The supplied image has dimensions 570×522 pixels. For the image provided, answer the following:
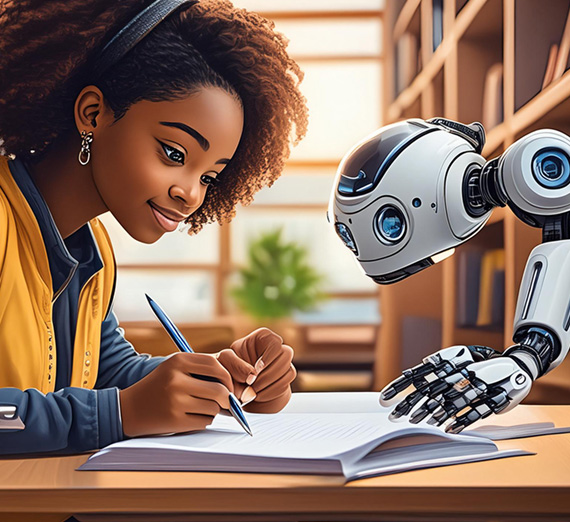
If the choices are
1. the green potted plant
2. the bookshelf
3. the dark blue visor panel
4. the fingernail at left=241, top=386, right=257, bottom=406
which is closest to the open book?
the fingernail at left=241, top=386, right=257, bottom=406

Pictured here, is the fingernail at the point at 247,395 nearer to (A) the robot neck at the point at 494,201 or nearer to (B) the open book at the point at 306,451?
(B) the open book at the point at 306,451

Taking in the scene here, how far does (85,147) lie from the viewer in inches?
29.3

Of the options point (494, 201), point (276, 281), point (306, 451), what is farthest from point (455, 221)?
point (276, 281)

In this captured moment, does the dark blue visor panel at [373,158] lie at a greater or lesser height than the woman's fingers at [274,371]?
greater

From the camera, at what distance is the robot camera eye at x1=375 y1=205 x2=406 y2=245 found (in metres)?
0.59

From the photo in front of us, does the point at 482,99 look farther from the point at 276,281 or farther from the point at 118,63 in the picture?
the point at 276,281

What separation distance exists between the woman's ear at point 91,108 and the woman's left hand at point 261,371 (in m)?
0.30

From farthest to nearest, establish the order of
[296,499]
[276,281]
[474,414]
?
[276,281] → [474,414] → [296,499]

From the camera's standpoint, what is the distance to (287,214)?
3.41 meters

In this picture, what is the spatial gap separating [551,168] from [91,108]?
1.62ft

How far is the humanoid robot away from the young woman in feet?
0.59

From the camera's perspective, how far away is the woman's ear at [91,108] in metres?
0.73

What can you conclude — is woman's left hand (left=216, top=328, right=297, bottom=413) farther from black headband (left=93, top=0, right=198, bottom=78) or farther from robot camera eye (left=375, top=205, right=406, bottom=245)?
black headband (left=93, top=0, right=198, bottom=78)

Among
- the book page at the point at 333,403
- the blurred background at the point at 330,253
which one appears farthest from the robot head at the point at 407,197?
the blurred background at the point at 330,253
